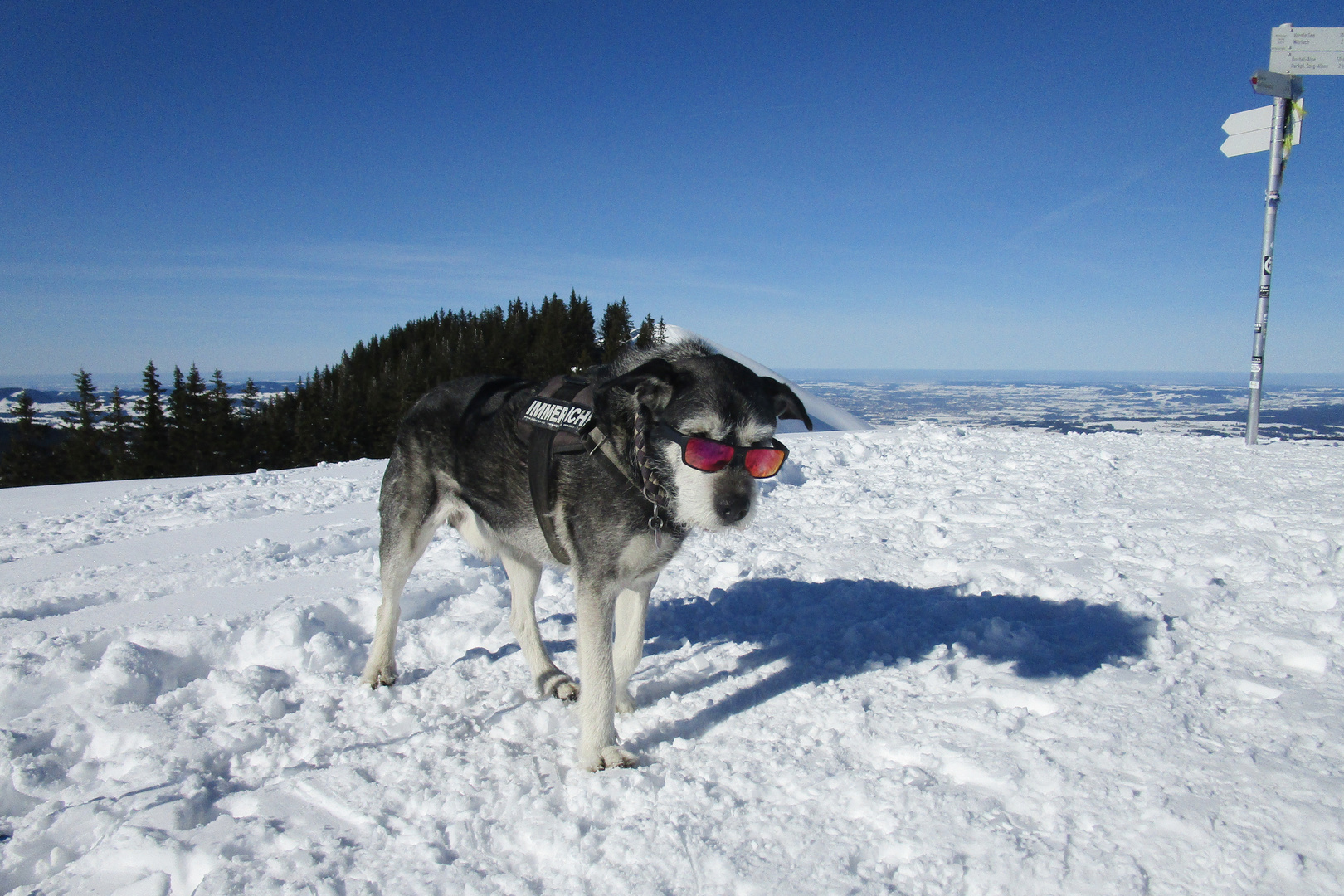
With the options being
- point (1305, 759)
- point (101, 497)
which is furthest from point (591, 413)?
point (101, 497)

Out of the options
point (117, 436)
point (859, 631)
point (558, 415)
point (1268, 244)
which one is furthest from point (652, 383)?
point (117, 436)

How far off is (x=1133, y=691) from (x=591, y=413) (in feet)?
10.3

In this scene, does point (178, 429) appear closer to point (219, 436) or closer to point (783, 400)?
point (219, 436)

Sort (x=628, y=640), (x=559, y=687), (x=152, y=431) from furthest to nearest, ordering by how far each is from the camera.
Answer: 1. (x=152, y=431)
2. (x=559, y=687)
3. (x=628, y=640)

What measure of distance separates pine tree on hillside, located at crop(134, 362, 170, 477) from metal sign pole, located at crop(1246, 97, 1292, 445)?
69.9m

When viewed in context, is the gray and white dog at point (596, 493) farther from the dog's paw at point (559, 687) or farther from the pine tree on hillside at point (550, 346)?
the pine tree on hillside at point (550, 346)

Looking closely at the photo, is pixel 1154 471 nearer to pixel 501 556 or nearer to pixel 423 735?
pixel 501 556

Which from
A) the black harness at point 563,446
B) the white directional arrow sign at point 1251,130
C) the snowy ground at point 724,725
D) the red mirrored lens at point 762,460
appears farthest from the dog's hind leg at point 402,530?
the white directional arrow sign at point 1251,130

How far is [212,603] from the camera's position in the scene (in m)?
4.83

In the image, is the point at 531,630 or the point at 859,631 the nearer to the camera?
the point at 531,630

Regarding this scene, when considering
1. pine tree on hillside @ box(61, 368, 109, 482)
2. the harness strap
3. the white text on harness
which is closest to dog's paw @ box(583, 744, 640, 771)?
the harness strap

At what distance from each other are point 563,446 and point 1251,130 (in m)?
17.3

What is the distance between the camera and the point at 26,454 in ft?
189

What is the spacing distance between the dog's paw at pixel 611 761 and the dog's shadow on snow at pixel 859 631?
0.85 feet
